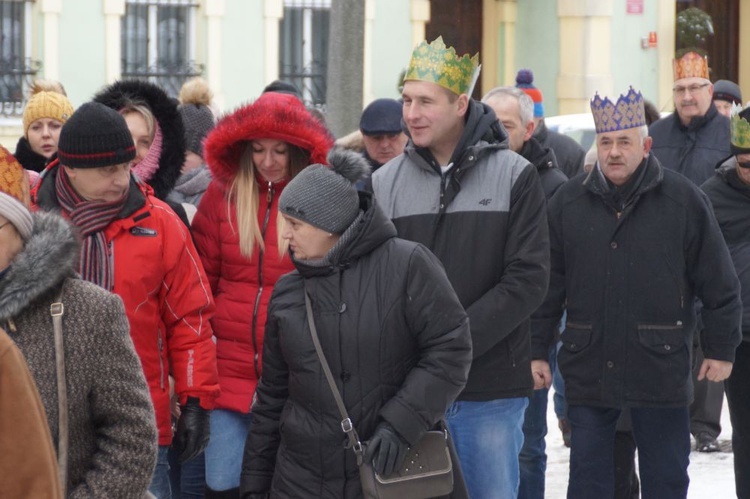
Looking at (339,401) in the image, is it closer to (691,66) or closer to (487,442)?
(487,442)

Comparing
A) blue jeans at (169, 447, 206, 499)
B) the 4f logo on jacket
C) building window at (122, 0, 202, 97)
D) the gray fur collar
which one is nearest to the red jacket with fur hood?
blue jeans at (169, 447, 206, 499)

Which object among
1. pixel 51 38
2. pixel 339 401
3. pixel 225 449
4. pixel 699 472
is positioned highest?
pixel 51 38

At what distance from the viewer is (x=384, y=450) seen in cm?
399

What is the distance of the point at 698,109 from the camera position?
8.88 meters

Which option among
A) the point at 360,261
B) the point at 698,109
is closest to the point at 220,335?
the point at 360,261

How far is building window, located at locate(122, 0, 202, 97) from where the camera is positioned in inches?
672

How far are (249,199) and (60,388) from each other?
2.00 meters

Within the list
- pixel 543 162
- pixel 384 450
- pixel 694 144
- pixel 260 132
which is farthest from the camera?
pixel 694 144

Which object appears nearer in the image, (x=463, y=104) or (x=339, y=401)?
(x=339, y=401)

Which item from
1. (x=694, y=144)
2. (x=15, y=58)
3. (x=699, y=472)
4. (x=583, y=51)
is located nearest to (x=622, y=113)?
(x=699, y=472)

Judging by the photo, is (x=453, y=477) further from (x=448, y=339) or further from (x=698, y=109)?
(x=698, y=109)

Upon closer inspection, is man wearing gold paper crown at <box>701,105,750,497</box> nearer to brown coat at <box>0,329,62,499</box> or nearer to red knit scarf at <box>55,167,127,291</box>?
red knit scarf at <box>55,167,127,291</box>

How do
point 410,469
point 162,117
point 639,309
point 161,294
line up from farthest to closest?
point 639,309
point 162,117
point 161,294
point 410,469

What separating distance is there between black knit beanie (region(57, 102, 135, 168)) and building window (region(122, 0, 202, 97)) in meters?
12.8
